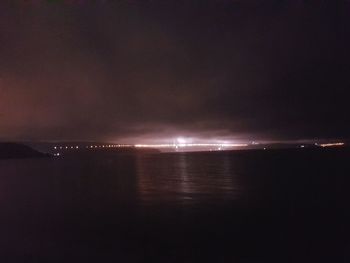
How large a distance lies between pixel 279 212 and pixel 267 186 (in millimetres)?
17800

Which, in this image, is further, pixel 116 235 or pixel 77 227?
pixel 77 227

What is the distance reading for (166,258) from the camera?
56.3ft

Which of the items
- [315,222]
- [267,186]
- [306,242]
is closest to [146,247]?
[306,242]

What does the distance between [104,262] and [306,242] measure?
9528mm

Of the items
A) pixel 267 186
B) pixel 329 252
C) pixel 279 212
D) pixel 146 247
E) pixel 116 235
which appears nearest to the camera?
pixel 329 252

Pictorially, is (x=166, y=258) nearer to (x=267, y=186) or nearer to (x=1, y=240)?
(x=1, y=240)

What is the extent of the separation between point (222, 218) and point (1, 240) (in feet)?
41.4

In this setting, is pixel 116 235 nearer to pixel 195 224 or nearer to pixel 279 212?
pixel 195 224

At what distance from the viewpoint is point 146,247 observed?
19.0 meters

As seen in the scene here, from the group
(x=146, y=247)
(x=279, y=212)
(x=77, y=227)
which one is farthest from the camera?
(x=279, y=212)

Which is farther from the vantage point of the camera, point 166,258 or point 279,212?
point 279,212

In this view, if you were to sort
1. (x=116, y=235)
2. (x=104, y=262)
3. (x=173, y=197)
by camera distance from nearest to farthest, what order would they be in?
(x=104, y=262) < (x=116, y=235) < (x=173, y=197)

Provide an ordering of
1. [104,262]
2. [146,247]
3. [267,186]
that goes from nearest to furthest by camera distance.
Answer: [104,262] < [146,247] < [267,186]

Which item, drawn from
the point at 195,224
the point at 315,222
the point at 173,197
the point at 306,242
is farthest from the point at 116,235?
the point at 173,197
